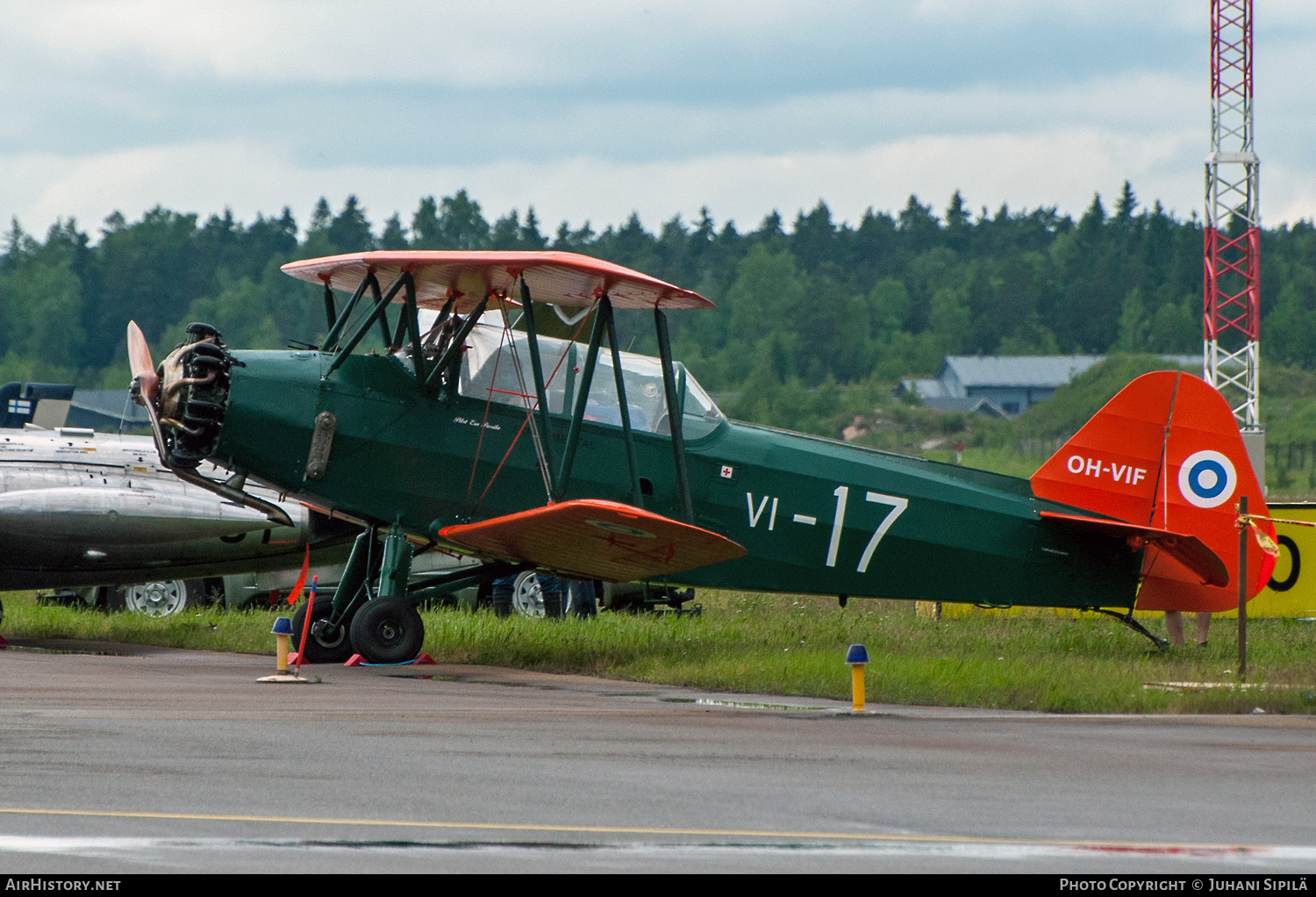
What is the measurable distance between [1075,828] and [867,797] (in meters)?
0.98

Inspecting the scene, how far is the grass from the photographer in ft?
36.5

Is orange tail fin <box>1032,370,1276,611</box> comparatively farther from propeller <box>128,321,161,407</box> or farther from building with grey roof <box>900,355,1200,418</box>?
building with grey roof <box>900,355,1200,418</box>

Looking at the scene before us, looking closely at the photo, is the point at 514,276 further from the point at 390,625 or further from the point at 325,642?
the point at 325,642

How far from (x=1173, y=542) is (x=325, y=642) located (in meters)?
7.44

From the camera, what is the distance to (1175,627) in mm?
14508

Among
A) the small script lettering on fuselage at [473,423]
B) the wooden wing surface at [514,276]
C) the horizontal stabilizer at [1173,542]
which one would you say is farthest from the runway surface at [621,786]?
the horizontal stabilizer at [1173,542]

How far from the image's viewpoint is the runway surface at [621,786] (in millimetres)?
5512

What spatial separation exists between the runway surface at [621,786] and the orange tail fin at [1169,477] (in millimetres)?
4021

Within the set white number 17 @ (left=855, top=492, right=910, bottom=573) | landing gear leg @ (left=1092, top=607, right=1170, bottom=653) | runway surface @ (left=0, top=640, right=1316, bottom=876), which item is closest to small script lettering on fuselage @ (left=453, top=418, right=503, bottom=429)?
runway surface @ (left=0, top=640, right=1316, bottom=876)

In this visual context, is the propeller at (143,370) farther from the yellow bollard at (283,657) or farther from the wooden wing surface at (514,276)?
the yellow bollard at (283,657)

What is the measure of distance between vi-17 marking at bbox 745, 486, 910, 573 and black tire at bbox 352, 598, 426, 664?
10.2 ft

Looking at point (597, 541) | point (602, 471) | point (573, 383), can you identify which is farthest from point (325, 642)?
point (573, 383)

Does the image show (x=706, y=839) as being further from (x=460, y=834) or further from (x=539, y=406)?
(x=539, y=406)
